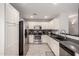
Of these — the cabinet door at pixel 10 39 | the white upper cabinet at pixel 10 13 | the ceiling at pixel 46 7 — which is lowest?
the cabinet door at pixel 10 39

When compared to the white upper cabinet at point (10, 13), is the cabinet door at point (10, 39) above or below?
below

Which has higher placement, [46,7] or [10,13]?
[46,7]

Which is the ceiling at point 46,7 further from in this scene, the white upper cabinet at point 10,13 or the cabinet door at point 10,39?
the cabinet door at point 10,39

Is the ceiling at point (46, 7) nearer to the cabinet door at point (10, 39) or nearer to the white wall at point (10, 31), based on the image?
the white wall at point (10, 31)

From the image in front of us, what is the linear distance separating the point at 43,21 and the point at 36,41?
160 cm

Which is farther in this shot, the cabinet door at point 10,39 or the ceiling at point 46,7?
the ceiling at point 46,7

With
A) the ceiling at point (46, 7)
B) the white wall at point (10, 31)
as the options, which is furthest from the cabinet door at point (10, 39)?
the ceiling at point (46, 7)

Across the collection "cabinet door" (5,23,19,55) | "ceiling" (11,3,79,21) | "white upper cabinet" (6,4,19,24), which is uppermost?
"ceiling" (11,3,79,21)

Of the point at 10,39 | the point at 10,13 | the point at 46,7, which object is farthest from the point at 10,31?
the point at 46,7

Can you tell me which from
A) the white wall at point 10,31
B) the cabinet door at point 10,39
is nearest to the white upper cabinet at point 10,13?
the white wall at point 10,31

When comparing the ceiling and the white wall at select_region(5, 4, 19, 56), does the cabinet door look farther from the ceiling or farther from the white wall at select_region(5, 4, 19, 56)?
the ceiling

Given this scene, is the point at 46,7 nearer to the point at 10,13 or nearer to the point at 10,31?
the point at 10,13

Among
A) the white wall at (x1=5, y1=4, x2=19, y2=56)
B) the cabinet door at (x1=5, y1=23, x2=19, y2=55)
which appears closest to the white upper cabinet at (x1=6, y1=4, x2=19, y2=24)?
the white wall at (x1=5, y1=4, x2=19, y2=56)

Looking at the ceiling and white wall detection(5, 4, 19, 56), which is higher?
the ceiling
